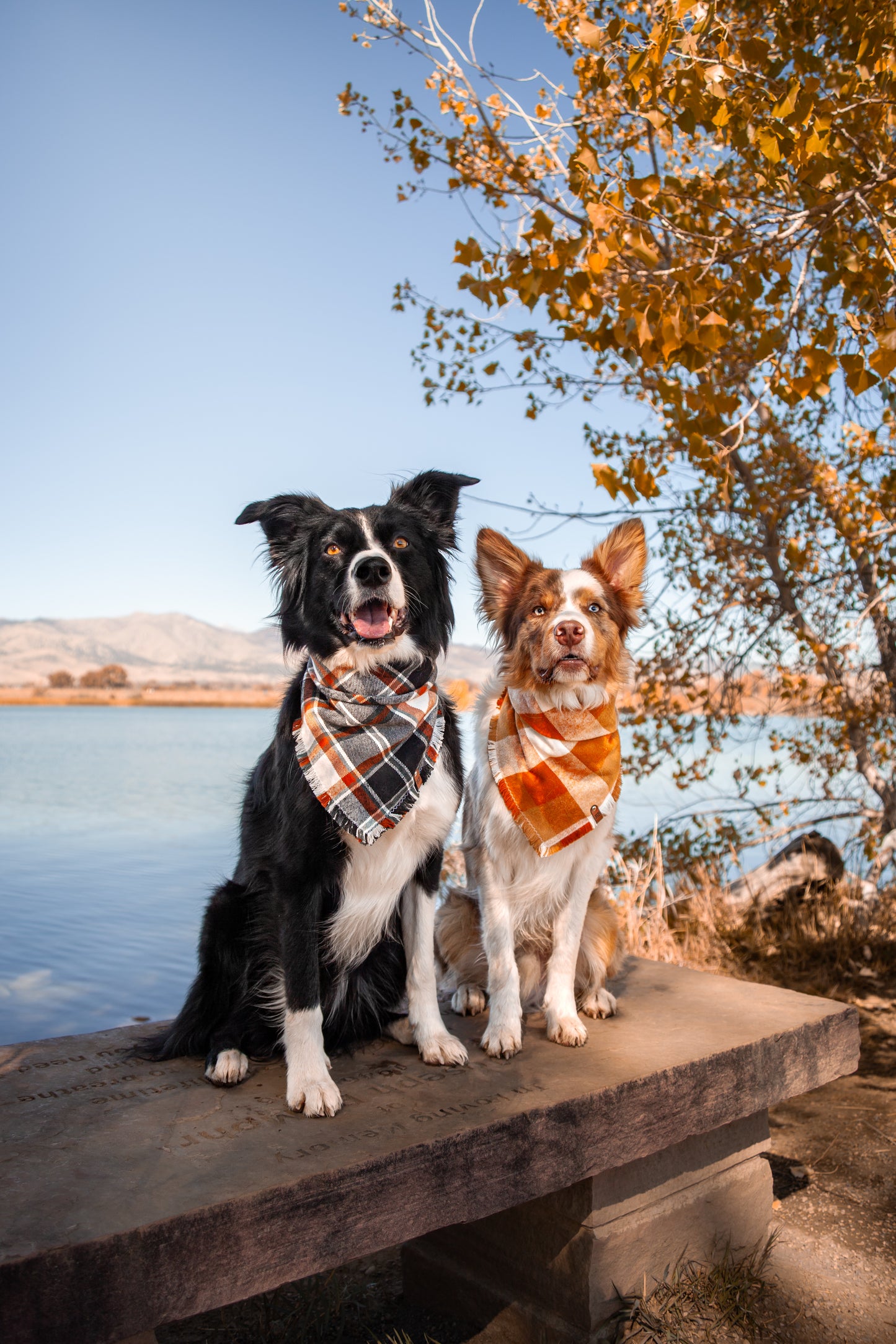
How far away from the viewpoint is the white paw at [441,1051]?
269cm

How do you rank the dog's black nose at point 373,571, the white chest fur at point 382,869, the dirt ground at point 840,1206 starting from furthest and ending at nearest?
the dirt ground at point 840,1206 → the white chest fur at point 382,869 → the dog's black nose at point 373,571

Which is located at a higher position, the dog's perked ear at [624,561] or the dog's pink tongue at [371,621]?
the dog's perked ear at [624,561]

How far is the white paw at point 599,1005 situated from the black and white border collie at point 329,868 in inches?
26.1

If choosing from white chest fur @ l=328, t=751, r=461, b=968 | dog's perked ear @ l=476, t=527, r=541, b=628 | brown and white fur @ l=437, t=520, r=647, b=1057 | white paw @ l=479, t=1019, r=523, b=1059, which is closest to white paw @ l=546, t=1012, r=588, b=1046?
brown and white fur @ l=437, t=520, r=647, b=1057

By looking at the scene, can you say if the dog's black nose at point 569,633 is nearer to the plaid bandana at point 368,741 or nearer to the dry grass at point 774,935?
the plaid bandana at point 368,741

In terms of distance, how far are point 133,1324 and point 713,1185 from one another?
198 centimetres

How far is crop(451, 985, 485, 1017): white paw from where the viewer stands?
3.21 meters

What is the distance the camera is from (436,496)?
2.80 metres

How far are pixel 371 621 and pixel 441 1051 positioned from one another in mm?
1281

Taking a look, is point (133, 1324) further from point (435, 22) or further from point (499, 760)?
point (435, 22)

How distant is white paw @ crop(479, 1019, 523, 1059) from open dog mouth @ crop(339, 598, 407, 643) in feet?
4.15

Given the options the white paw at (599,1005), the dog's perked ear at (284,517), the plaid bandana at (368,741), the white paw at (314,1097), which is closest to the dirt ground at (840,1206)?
the white paw at (599,1005)

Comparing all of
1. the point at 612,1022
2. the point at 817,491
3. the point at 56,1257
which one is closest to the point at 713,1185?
the point at 612,1022

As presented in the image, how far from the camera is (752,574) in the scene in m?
6.67
